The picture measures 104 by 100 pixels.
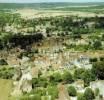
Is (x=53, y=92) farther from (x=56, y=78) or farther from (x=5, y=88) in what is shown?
(x=5, y=88)

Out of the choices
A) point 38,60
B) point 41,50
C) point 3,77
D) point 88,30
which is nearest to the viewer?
point 3,77

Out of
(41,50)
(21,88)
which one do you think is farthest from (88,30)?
(21,88)

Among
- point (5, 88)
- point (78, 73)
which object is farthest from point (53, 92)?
point (78, 73)

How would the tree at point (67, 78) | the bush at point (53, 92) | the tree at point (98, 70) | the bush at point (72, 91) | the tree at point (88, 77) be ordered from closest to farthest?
the bush at point (53, 92) → the bush at point (72, 91) → the tree at point (88, 77) → the tree at point (67, 78) → the tree at point (98, 70)

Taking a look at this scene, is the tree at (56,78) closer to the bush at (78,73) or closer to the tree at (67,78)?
the tree at (67,78)

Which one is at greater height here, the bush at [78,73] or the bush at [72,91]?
the bush at [72,91]

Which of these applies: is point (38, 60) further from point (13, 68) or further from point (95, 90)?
point (95, 90)

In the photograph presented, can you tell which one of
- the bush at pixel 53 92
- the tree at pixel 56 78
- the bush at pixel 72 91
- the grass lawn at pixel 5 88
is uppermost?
the bush at pixel 53 92

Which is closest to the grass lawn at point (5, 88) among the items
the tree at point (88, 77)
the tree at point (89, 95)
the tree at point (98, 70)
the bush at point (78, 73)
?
the bush at point (78, 73)

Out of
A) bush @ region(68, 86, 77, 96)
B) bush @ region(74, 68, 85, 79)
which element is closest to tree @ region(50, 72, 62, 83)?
bush @ region(74, 68, 85, 79)
